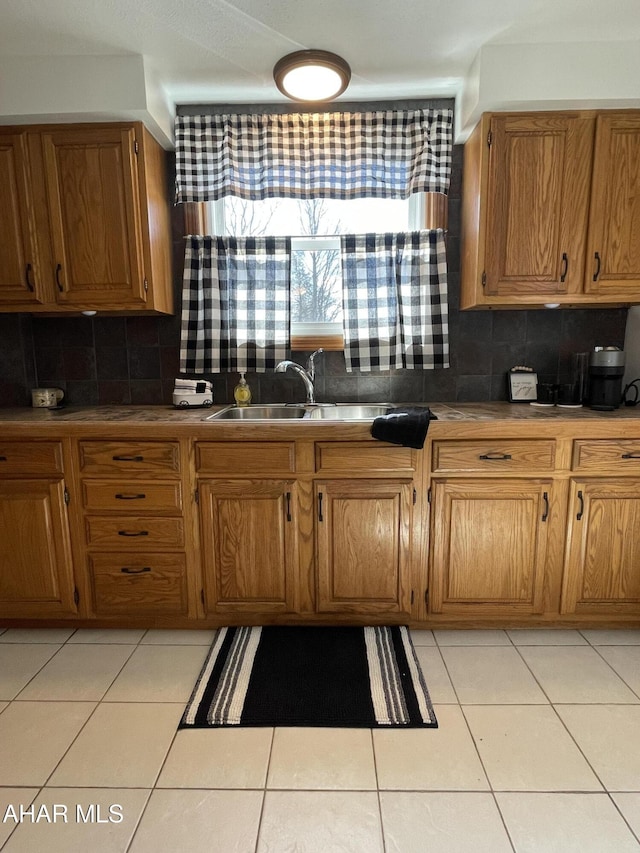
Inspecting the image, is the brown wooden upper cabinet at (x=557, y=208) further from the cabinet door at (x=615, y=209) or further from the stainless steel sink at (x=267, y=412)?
the stainless steel sink at (x=267, y=412)

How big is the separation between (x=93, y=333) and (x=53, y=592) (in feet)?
4.21

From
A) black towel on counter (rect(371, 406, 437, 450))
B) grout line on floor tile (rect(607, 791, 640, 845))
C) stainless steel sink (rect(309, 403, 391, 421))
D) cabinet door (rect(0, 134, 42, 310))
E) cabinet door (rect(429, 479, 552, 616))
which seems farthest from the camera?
stainless steel sink (rect(309, 403, 391, 421))

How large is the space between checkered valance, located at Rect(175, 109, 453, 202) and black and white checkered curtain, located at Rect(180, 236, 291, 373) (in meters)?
0.24

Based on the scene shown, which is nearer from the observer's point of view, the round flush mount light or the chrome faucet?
the round flush mount light

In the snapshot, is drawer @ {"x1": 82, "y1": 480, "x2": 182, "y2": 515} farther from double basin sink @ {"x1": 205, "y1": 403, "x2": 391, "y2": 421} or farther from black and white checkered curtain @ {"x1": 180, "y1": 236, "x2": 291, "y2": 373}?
black and white checkered curtain @ {"x1": 180, "y1": 236, "x2": 291, "y2": 373}

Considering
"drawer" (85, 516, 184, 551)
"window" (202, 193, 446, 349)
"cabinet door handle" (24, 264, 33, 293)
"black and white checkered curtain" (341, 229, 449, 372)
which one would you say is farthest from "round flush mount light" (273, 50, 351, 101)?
"drawer" (85, 516, 184, 551)

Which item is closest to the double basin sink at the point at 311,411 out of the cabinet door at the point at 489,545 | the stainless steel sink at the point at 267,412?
the stainless steel sink at the point at 267,412

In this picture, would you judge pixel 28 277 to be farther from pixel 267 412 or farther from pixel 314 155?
pixel 314 155

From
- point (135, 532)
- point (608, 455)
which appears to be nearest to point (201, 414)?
point (135, 532)

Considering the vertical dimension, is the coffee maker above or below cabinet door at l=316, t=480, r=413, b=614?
above

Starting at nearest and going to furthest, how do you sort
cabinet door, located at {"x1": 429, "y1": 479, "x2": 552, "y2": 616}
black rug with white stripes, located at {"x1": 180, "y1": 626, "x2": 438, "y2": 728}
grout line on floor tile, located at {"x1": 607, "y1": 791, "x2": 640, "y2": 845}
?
1. grout line on floor tile, located at {"x1": 607, "y1": 791, "x2": 640, "y2": 845}
2. black rug with white stripes, located at {"x1": 180, "y1": 626, "x2": 438, "y2": 728}
3. cabinet door, located at {"x1": 429, "y1": 479, "x2": 552, "y2": 616}

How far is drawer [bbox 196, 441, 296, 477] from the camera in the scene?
75.0 inches

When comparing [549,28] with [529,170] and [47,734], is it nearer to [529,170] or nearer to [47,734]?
[529,170]

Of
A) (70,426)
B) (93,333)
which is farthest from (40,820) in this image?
(93,333)
